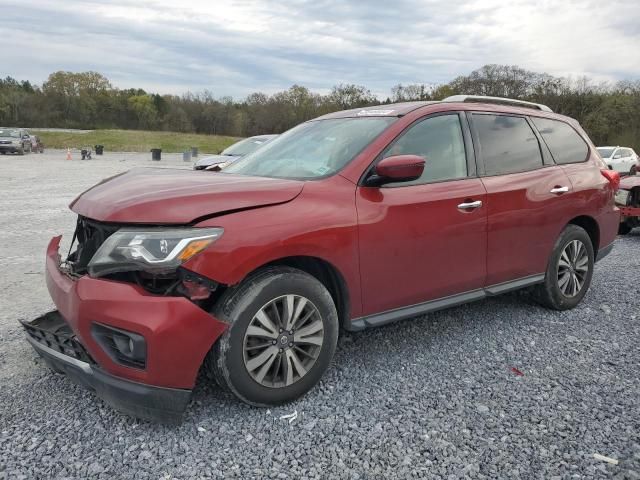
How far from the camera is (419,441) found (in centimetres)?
257

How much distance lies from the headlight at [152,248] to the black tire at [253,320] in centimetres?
33

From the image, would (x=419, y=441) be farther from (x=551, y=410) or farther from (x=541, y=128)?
(x=541, y=128)

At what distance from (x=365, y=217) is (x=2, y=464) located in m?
2.19

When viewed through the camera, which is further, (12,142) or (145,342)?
(12,142)

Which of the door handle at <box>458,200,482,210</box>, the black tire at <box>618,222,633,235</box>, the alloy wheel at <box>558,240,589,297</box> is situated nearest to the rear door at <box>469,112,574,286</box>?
the door handle at <box>458,200,482,210</box>

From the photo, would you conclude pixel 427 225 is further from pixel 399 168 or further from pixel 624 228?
pixel 624 228

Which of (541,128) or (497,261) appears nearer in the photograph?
(497,261)

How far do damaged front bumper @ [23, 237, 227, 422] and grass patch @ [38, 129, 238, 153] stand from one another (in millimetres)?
48298

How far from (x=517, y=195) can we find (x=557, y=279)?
102cm

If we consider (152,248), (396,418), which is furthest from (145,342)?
(396,418)

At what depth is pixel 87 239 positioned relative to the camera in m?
2.97

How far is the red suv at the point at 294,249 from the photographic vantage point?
8.11 feet

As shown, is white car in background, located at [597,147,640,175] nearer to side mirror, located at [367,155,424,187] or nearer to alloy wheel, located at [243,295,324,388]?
side mirror, located at [367,155,424,187]

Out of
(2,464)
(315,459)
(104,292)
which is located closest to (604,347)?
(315,459)
